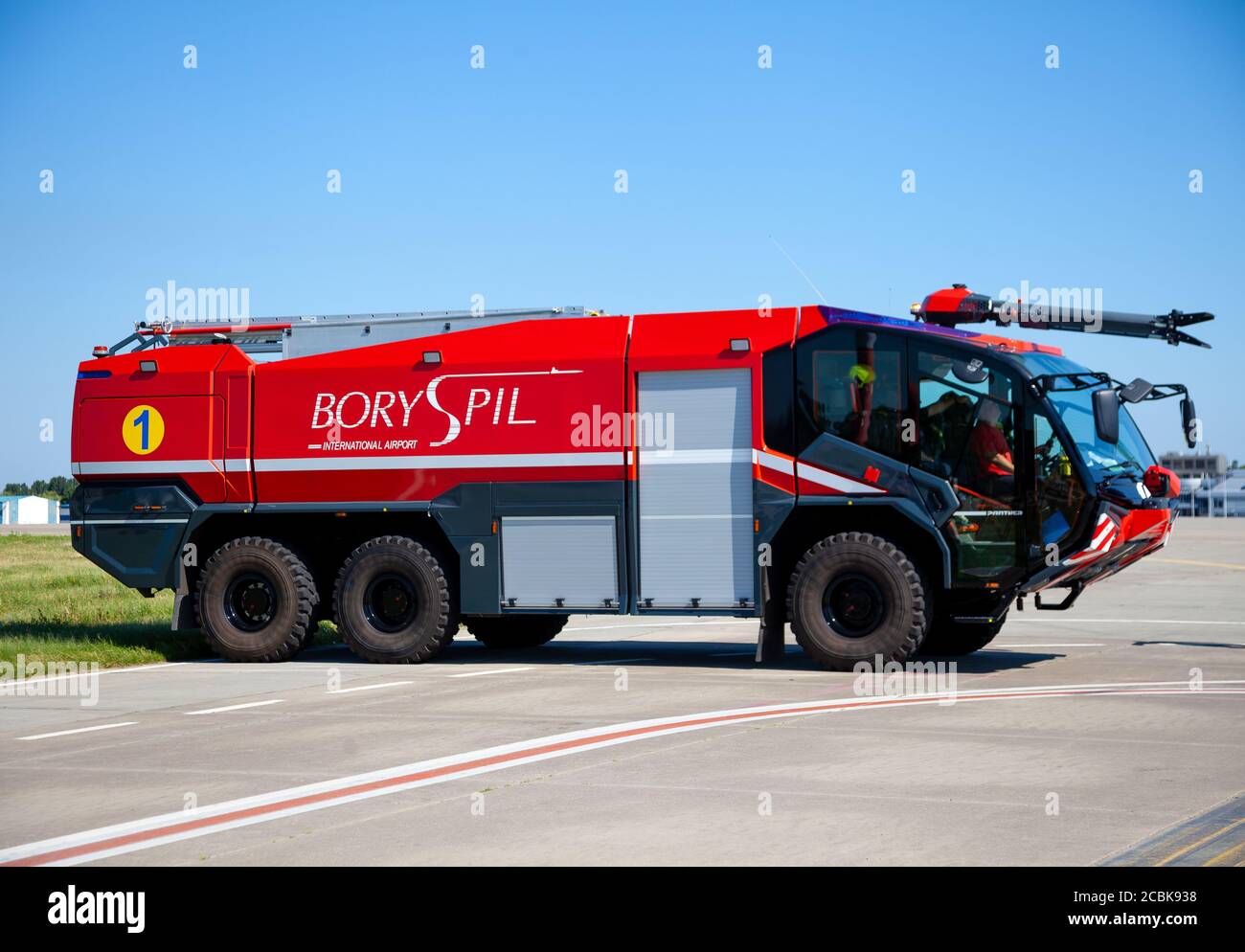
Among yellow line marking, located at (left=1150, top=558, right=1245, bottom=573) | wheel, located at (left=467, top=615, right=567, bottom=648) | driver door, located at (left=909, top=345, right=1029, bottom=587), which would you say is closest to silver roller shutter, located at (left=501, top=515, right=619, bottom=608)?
wheel, located at (left=467, top=615, right=567, bottom=648)

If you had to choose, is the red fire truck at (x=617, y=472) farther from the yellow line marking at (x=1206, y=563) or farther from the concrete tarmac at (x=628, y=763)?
the yellow line marking at (x=1206, y=563)

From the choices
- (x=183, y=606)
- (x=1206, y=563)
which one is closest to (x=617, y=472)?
(x=183, y=606)

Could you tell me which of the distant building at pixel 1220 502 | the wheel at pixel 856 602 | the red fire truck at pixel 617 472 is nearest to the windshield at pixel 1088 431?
the red fire truck at pixel 617 472

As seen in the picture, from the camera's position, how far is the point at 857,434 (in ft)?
47.5

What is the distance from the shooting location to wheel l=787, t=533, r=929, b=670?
14.2m

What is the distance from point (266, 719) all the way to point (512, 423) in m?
4.77

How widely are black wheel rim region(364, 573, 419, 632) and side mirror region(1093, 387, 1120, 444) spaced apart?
7299 millimetres

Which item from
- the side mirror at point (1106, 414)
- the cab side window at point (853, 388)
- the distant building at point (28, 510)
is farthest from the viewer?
the distant building at point (28, 510)

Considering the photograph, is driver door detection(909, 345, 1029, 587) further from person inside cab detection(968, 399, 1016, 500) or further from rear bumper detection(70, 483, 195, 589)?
rear bumper detection(70, 483, 195, 589)

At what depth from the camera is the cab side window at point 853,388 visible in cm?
1434

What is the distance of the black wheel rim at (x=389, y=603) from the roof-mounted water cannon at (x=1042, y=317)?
6.29 metres
